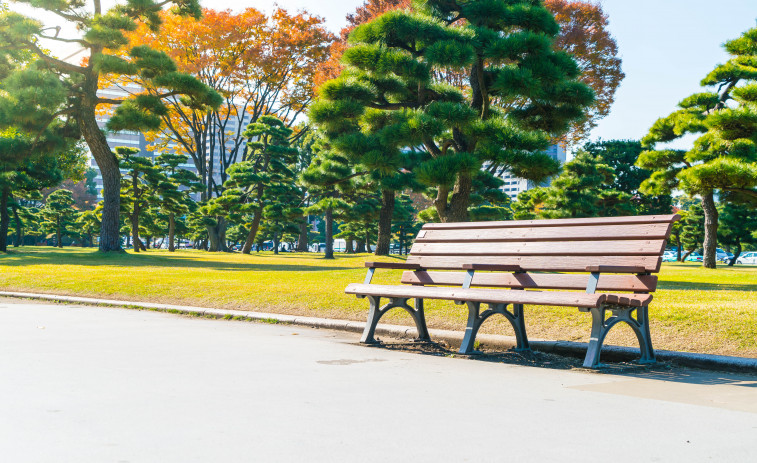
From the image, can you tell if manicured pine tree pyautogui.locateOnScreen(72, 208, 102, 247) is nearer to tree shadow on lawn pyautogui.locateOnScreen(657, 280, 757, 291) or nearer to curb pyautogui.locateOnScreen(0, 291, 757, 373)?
curb pyautogui.locateOnScreen(0, 291, 757, 373)

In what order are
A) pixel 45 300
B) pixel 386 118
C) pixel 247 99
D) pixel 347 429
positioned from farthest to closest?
pixel 247 99
pixel 386 118
pixel 45 300
pixel 347 429

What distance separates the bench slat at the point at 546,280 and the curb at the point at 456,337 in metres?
0.61

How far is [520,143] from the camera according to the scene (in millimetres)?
12883

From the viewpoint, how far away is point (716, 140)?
1936 cm

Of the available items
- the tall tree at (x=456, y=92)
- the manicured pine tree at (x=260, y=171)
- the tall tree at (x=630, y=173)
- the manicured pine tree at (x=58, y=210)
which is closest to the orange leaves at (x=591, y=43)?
the tall tree at (x=456, y=92)

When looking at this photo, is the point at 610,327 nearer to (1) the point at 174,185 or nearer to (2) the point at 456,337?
(2) the point at 456,337

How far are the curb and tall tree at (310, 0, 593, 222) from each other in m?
5.60

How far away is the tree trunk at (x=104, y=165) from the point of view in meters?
21.6

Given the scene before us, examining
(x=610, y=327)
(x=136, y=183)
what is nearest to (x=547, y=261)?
(x=610, y=327)

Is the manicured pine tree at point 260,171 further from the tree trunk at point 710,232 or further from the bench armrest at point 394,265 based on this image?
the bench armrest at point 394,265

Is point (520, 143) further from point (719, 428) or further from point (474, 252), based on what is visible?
point (719, 428)

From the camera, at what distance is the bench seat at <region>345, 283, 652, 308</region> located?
4.76 meters

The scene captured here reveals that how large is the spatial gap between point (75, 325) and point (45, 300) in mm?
3786

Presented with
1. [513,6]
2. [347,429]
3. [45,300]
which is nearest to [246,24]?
[513,6]
